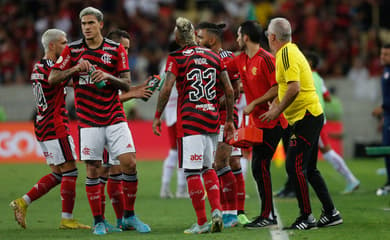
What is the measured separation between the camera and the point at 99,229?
9.45 metres

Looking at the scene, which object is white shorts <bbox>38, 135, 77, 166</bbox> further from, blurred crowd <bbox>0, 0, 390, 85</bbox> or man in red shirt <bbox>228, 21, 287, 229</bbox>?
blurred crowd <bbox>0, 0, 390, 85</bbox>

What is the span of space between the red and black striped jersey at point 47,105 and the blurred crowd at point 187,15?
1476 centimetres

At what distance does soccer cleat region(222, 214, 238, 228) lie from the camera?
33.2 ft

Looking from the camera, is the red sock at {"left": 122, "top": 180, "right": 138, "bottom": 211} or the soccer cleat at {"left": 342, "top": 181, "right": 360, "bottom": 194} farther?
the soccer cleat at {"left": 342, "top": 181, "right": 360, "bottom": 194}

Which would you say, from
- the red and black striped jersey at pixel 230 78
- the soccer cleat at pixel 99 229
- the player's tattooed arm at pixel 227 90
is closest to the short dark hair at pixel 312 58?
the red and black striped jersey at pixel 230 78

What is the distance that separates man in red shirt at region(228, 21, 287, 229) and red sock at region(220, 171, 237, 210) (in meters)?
0.43

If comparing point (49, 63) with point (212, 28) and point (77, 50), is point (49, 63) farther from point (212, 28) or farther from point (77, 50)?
point (212, 28)

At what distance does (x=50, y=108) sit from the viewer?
34.2ft

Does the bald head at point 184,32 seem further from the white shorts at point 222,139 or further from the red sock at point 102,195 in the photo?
the red sock at point 102,195

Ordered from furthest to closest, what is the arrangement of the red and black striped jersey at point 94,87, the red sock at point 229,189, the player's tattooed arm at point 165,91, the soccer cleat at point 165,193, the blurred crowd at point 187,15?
the blurred crowd at point 187,15 < the soccer cleat at point 165,193 < the red sock at point 229,189 < the red and black striped jersey at point 94,87 < the player's tattooed arm at point 165,91

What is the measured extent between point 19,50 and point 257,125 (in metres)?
17.5

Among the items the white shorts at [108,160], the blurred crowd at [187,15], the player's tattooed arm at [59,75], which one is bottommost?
the white shorts at [108,160]

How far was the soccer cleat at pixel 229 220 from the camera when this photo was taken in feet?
33.2

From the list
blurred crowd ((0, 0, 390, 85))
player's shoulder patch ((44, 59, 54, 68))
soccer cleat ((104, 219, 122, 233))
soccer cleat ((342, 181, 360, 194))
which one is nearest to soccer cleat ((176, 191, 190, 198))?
soccer cleat ((342, 181, 360, 194))
